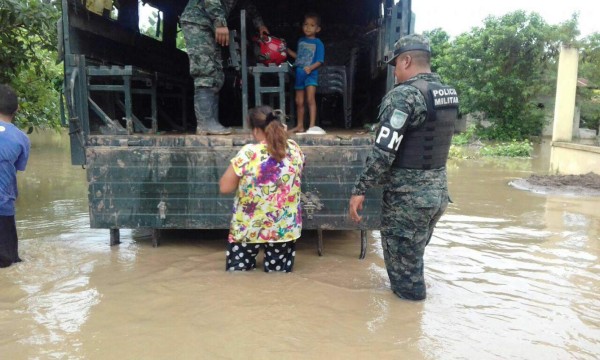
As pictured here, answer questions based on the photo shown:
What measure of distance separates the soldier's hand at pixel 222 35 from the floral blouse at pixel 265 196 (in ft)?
4.12

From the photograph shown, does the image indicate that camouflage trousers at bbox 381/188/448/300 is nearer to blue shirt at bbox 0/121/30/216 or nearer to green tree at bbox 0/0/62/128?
blue shirt at bbox 0/121/30/216

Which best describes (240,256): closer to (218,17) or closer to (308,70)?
(218,17)

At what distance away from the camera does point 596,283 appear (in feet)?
12.2

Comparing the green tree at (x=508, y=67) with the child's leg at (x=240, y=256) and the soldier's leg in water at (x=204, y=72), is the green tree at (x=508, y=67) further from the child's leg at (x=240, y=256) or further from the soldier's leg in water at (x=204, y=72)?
the child's leg at (x=240, y=256)

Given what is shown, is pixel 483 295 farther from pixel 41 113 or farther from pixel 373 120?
pixel 41 113

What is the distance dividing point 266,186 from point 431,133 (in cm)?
110

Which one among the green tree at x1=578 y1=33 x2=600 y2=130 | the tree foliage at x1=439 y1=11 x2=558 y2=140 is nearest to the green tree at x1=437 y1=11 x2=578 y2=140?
the tree foliage at x1=439 y1=11 x2=558 y2=140

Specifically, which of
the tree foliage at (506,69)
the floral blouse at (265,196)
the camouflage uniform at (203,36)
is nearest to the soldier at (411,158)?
the floral blouse at (265,196)

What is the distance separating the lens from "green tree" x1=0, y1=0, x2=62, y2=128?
221 inches

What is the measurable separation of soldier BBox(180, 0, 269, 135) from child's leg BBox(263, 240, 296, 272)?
112 centimetres

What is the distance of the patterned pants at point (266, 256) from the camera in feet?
11.6

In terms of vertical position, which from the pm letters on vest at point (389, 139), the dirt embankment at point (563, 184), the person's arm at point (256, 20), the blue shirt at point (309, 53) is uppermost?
the person's arm at point (256, 20)

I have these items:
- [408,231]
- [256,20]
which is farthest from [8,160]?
[408,231]

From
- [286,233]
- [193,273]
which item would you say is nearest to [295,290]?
[286,233]
